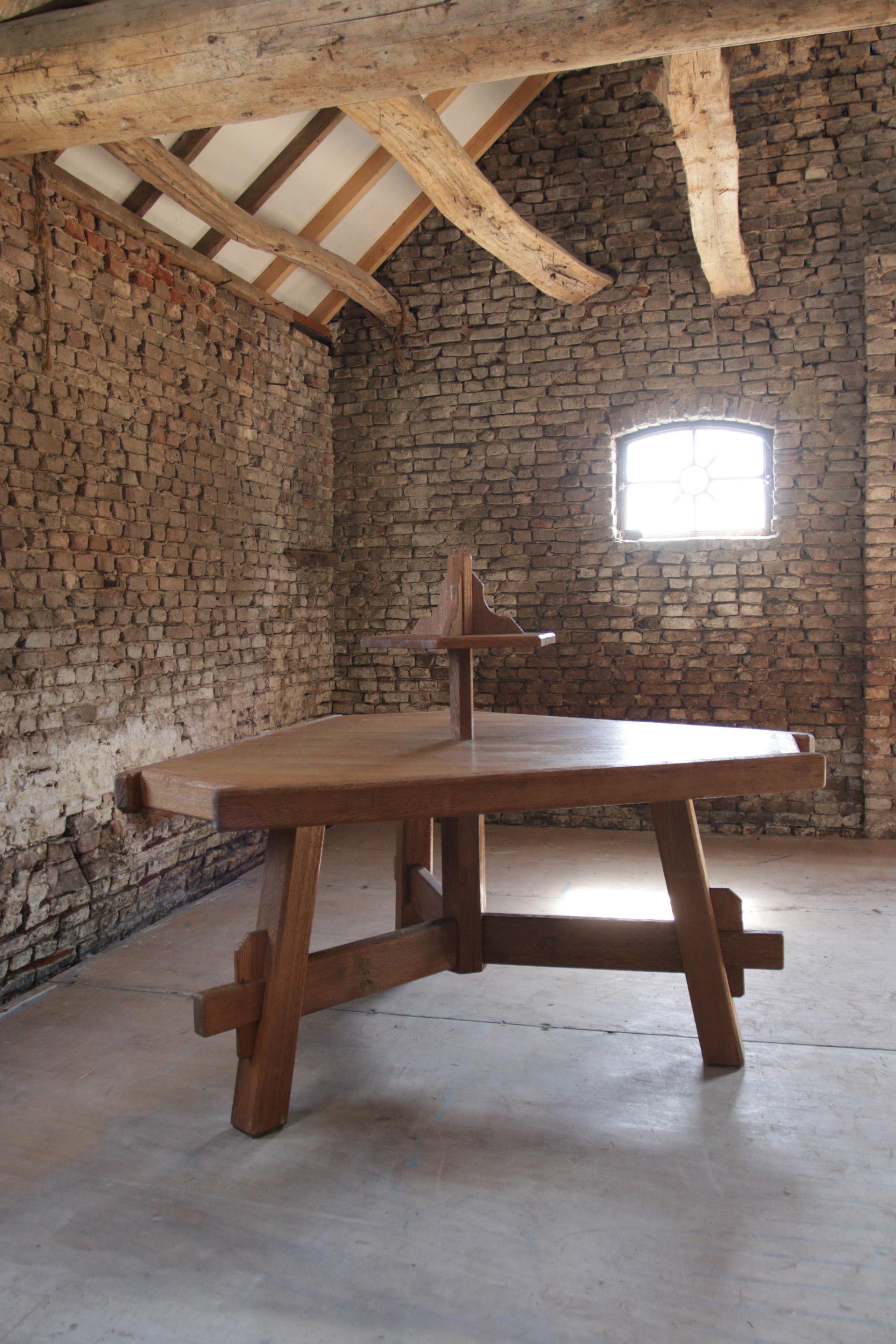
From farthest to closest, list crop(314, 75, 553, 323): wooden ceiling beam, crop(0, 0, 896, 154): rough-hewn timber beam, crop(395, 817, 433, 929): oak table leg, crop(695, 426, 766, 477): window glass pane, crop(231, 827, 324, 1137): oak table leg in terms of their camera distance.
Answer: crop(695, 426, 766, 477): window glass pane, crop(314, 75, 553, 323): wooden ceiling beam, crop(395, 817, 433, 929): oak table leg, crop(0, 0, 896, 154): rough-hewn timber beam, crop(231, 827, 324, 1137): oak table leg

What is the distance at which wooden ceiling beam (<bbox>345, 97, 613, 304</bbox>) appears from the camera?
12.0ft

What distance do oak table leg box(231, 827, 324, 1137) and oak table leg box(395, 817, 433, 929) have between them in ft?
3.18

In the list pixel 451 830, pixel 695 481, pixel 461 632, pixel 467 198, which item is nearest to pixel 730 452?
pixel 695 481

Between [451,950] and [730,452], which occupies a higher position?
[730,452]

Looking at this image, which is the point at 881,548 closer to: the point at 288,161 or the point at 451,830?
the point at 451,830

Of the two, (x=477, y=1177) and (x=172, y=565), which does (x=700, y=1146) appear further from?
(x=172, y=565)

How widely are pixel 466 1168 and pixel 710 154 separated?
12.3 feet

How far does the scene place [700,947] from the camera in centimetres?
265

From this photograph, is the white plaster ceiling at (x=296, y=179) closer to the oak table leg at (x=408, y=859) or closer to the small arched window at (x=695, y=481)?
the small arched window at (x=695, y=481)

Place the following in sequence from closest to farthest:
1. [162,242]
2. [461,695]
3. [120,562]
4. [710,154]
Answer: [461,695], [710,154], [120,562], [162,242]

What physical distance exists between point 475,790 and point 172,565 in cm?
266

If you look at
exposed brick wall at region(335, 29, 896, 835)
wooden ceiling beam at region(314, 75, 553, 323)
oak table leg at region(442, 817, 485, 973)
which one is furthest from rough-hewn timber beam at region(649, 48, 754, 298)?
oak table leg at region(442, 817, 485, 973)

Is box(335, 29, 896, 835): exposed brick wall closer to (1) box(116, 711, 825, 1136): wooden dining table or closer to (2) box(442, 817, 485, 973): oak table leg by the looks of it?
(1) box(116, 711, 825, 1136): wooden dining table

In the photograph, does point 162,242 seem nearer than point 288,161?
Yes
